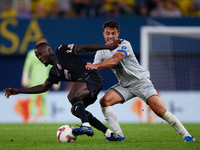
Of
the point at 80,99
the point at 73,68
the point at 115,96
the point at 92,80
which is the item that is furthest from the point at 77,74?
the point at 115,96

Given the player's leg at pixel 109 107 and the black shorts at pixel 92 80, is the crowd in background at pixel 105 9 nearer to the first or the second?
the player's leg at pixel 109 107

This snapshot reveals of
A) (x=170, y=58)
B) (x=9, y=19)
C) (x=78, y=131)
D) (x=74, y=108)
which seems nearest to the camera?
(x=78, y=131)

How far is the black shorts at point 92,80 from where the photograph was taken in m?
5.70

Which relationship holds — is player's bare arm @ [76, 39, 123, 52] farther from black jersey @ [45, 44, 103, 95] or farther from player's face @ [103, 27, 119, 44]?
player's face @ [103, 27, 119, 44]

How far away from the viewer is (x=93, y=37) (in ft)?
47.4

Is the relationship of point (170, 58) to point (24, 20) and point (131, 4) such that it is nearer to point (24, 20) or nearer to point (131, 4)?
point (131, 4)

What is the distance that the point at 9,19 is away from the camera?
1416cm

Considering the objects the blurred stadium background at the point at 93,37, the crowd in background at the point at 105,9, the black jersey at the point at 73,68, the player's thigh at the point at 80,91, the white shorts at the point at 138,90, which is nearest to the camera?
the player's thigh at the point at 80,91

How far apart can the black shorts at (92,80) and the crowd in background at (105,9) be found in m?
8.91

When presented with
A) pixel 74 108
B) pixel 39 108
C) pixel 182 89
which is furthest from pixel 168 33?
pixel 74 108

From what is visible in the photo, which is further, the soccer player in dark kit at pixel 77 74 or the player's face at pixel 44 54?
the player's face at pixel 44 54

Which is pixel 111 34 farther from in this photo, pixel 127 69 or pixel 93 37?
pixel 93 37

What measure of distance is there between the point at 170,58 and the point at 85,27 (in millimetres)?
3225

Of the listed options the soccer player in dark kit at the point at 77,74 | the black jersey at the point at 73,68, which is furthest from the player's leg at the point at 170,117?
the black jersey at the point at 73,68
